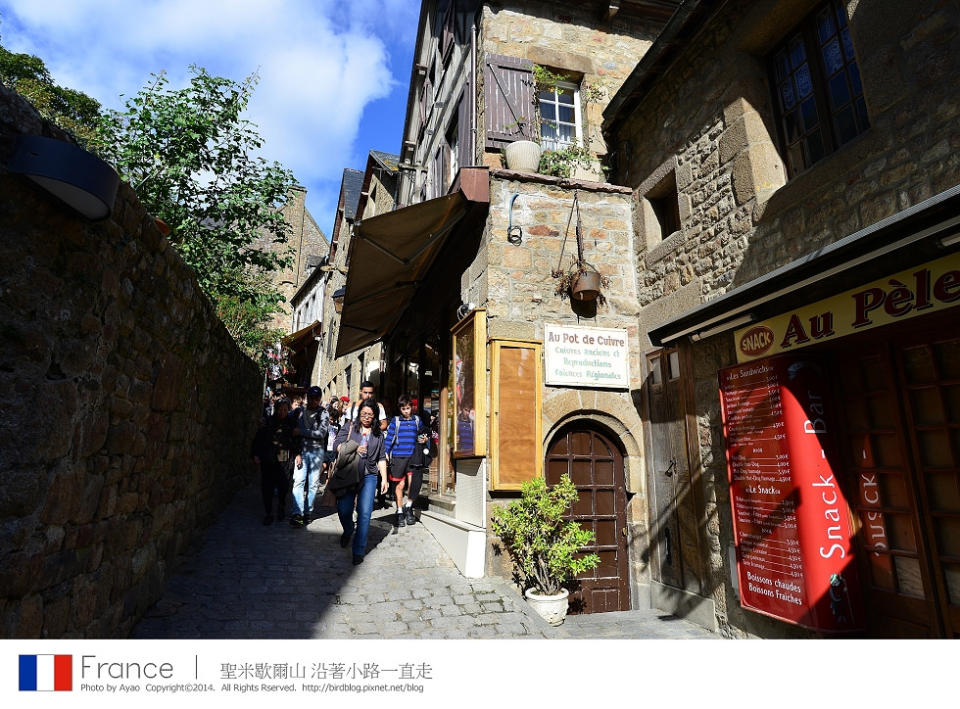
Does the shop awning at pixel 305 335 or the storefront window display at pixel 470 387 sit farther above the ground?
the shop awning at pixel 305 335

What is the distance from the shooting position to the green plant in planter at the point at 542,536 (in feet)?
16.7

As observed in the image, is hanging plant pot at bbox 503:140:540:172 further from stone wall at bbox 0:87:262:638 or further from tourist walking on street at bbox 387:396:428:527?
stone wall at bbox 0:87:262:638

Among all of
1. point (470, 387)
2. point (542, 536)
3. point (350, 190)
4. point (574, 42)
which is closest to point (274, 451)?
point (470, 387)

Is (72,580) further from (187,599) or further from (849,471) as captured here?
(849,471)

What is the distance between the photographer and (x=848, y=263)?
11.6 feet

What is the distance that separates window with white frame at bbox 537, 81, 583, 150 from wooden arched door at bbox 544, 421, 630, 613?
401cm

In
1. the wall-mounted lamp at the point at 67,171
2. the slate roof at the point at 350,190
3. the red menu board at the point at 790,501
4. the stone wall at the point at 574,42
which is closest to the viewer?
the wall-mounted lamp at the point at 67,171

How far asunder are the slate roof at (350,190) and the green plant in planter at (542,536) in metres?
15.9

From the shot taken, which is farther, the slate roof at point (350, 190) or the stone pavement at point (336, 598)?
the slate roof at point (350, 190)

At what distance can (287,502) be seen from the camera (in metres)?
7.99

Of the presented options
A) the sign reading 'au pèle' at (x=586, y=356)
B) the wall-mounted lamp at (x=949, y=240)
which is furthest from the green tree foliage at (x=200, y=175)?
the wall-mounted lamp at (x=949, y=240)

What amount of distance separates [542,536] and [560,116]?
5.78 m

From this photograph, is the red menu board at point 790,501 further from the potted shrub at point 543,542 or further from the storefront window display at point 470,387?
the storefront window display at point 470,387
